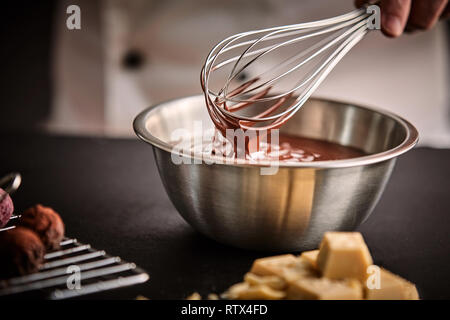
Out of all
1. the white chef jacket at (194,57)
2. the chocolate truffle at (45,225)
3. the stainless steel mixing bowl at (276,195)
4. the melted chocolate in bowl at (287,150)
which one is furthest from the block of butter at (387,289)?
the white chef jacket at (194,57)

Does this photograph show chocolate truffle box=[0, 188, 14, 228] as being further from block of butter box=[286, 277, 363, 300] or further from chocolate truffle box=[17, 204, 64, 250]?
block of butter box=[286, 277, 363, 300]

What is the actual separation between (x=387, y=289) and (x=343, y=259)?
7cm

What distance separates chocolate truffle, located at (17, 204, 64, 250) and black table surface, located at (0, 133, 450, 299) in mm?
90

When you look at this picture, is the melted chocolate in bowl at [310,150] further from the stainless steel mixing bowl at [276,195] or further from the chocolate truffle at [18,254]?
the chocolate truffle at [18,254]

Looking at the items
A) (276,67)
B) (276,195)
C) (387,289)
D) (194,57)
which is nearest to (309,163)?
(276,195)

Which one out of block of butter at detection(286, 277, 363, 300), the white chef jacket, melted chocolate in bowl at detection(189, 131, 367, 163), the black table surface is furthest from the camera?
the white chef jacket

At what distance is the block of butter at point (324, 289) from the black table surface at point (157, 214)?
0.11m

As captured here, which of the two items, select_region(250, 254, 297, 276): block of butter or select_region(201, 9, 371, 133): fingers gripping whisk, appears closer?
select_region(250, 254, 297, 276): block of butter

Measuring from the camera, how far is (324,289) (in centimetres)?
67

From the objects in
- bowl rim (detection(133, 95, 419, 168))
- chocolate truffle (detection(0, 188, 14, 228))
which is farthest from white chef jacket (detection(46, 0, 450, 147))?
chocolate truffle (detection(0, 188, 14, 228))

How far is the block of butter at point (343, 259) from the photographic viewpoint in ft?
2.22

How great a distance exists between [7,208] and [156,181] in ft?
1.17

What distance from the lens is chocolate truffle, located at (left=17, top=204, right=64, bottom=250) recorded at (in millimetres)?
755
